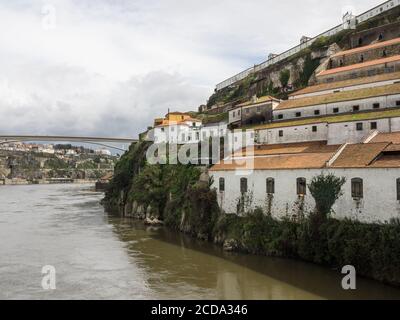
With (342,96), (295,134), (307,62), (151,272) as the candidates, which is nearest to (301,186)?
(295,134)

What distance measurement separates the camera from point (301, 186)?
24453 mm

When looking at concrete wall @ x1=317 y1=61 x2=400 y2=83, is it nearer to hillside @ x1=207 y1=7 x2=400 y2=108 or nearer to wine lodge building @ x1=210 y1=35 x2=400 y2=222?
wine lodge building @ x1=210 y1=35 x2=400 y2=222

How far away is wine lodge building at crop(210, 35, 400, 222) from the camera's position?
2109 centimetres

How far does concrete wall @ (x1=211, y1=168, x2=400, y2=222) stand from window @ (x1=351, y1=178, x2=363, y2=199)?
0.59 ft

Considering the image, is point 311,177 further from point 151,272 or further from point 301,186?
point 151,272

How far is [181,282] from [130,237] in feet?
44.3

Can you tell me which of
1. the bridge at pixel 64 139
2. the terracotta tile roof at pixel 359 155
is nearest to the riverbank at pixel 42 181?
the bridge at pixel 64 139

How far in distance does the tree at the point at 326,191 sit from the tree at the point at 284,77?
37.9 meters

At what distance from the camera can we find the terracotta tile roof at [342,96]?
3250 cm

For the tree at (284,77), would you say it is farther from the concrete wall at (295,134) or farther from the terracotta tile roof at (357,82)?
the concrete wall at (295,134)

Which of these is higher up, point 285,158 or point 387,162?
point 285,158

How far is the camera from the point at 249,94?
63406mm

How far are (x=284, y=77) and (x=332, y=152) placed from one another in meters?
35.4

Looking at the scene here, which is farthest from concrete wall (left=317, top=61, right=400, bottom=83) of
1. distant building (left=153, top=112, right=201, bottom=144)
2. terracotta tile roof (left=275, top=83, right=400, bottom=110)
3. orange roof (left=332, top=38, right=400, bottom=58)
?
distant building (left=153, top=112, right=201, bottom=144)
